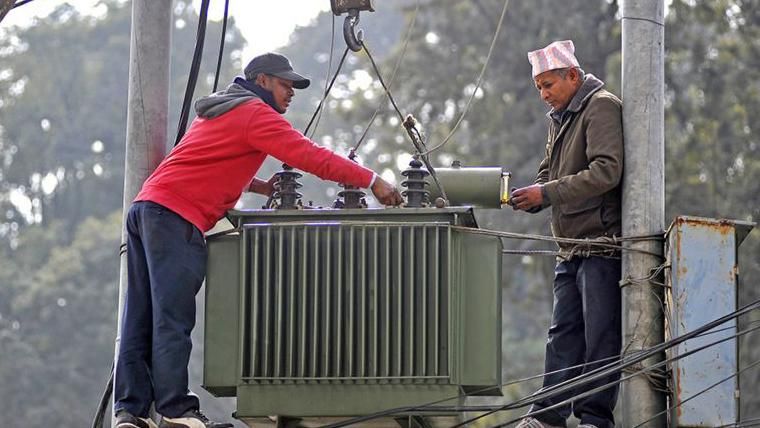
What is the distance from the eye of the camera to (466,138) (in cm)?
3412

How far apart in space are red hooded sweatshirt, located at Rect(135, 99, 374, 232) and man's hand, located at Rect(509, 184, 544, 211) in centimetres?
103

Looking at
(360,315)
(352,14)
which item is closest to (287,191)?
(360,315)

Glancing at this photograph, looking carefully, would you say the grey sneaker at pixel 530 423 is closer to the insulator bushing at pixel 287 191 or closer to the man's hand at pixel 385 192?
the man's hand at pixel 385 192

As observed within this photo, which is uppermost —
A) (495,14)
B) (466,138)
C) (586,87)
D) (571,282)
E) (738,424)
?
(495,14)

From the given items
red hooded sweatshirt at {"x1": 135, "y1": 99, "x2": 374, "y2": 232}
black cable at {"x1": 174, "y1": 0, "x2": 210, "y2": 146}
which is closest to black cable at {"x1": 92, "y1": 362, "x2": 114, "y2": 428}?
red hooded sweatshirt at {"x1": 135, "y1": 99, "x2": 374, "y2": 232}

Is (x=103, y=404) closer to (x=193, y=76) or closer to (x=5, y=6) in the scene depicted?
(x=193, y=76)

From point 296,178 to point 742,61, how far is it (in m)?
21.9

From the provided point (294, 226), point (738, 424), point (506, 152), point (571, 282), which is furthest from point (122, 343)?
point (506, 152)

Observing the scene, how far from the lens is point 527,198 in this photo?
926cm

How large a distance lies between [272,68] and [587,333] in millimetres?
2073

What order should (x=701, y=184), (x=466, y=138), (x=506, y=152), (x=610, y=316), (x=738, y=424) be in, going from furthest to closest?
(x=466, y=138) → (x=506, y=152) → (x=701, y=184) → (x=610, y=316) → (x=738, y=424)

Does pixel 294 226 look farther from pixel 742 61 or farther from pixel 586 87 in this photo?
pixel 742 61

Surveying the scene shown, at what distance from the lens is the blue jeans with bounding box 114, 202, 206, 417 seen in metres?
8.59

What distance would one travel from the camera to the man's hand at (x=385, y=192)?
857cm
